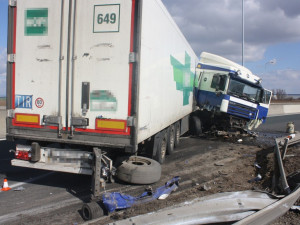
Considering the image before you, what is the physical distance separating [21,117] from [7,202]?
1.52m

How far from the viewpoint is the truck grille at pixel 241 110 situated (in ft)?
39.8

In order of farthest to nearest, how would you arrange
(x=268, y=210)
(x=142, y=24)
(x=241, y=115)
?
(x=241, y=115), (x=142, y=24), (x=268, y=210)

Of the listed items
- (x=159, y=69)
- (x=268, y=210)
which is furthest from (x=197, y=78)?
(x=268, y=210)

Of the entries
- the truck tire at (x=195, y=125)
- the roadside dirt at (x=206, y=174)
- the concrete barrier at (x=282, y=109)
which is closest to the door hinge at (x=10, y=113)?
the roadside dirt at (x=206, y=174)

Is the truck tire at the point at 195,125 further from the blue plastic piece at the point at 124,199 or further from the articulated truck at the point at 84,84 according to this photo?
the blue plastic piece at the point at 124,199

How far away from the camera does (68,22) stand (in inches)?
201

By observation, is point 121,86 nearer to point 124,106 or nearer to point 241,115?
point 124,106

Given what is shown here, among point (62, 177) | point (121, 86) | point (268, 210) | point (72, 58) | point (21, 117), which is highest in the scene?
point (72, 58)

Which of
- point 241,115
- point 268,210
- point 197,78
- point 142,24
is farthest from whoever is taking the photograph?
point 197,78

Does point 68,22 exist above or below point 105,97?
above

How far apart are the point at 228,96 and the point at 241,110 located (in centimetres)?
90

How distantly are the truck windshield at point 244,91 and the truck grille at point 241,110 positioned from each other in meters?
0.39

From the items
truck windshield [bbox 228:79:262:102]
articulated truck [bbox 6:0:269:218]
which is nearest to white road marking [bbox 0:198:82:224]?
articulated truck [bbox 6:0:269:218]

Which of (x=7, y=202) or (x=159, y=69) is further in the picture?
(x=159, y=69)
